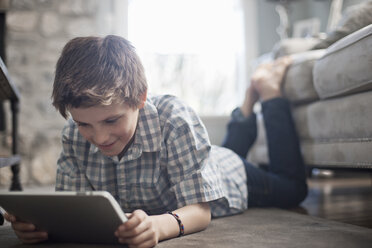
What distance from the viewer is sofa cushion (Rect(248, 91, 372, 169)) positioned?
3.54 feet

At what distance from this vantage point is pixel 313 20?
3.06 m

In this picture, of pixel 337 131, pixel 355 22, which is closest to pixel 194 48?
pixel 355 22

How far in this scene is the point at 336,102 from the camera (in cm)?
122

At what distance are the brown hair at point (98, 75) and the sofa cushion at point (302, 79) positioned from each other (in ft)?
2.44

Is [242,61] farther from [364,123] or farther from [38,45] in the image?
[364,123]

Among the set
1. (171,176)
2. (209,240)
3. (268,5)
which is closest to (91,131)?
(171,176)

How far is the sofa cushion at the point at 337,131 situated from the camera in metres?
1.08

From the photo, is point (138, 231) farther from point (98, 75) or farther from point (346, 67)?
point (346, 67)

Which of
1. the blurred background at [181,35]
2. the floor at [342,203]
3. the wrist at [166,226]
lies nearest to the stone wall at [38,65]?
the blurred background at [181,35]

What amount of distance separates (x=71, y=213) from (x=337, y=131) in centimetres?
89

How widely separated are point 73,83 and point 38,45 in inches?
84.7

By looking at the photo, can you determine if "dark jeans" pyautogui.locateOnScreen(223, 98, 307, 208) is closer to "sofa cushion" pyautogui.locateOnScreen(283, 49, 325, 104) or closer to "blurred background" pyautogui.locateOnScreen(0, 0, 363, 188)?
"sofa cushion" pyautogui.locateOnScreen(283, 49, 325, 104)

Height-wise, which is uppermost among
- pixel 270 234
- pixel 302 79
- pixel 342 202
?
pixel 302 79

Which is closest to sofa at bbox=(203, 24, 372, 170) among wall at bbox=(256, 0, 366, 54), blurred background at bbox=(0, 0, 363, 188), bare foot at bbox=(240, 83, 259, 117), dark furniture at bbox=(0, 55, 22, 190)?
bare foot at bbox=(240, 83, 259, 117)
